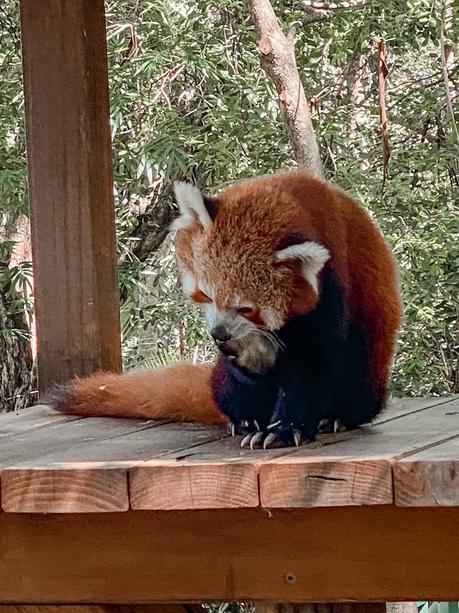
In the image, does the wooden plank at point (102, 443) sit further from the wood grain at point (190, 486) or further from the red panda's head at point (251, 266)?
the red panda's head at point (251, 266)

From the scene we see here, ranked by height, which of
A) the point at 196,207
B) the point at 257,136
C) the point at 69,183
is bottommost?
the point at 196,207

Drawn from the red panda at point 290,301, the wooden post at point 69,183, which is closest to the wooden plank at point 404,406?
the red panda at point 290,301

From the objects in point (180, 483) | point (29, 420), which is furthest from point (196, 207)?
point (29, 420)

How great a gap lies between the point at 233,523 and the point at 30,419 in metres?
0.83

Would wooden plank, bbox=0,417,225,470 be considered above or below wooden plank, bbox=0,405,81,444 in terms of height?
below

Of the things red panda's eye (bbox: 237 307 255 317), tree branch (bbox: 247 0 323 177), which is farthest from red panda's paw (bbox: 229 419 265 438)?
tree branch (bbox: 247 0 323 177)

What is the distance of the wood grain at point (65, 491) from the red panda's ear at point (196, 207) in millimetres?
531

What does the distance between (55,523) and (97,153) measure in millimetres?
964

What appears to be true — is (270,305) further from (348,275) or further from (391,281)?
(391,281)

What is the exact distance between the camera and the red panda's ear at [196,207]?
175 centimetres

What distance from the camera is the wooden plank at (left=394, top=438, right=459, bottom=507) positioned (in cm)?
130

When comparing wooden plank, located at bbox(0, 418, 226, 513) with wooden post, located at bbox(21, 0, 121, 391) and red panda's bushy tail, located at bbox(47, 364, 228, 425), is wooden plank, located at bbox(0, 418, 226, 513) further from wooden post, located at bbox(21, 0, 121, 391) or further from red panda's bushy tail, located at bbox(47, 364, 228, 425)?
wooden post, located at bbox(21, 0, 121, 391)

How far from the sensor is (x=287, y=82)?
305 centimetres

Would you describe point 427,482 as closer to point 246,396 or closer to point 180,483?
point 180,483
